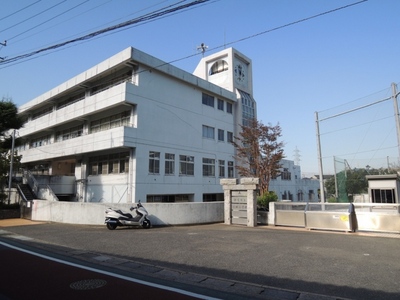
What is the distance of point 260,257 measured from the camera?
8328 mm

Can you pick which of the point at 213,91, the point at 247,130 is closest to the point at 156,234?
the point at 247,130

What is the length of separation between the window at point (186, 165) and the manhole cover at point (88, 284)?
21.5 m

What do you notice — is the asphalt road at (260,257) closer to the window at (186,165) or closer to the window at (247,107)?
the window at (186,165)

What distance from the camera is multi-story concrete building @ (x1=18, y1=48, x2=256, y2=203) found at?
24.1 metres

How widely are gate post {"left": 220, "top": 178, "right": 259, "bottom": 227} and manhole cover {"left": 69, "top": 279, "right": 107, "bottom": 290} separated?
35.3 ft

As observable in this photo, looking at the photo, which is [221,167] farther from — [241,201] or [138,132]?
[241,201]

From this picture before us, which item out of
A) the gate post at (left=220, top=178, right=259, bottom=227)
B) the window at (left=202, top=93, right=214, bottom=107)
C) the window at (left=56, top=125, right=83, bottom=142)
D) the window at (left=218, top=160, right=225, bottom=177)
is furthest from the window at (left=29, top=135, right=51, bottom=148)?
the gate post at (left=220, top=178, right=259, bottom=227)

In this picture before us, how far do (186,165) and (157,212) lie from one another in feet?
41.4

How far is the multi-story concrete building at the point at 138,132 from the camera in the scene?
24.1 metres

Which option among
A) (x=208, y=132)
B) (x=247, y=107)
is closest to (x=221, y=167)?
(x=208, y=132)

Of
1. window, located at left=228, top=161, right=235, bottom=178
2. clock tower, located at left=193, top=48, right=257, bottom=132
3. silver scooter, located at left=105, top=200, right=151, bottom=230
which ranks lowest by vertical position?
silver scooter, located at left=105, top=200, right=151, bottom=230

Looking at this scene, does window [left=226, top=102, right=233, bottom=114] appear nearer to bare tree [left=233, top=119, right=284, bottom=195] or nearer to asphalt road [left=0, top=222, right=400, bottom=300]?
bare tree [left=233, top=119, right=284, bottom=195]

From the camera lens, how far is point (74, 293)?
539 cm


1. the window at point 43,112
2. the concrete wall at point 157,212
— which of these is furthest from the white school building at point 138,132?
the concrete wall at point 157,212
